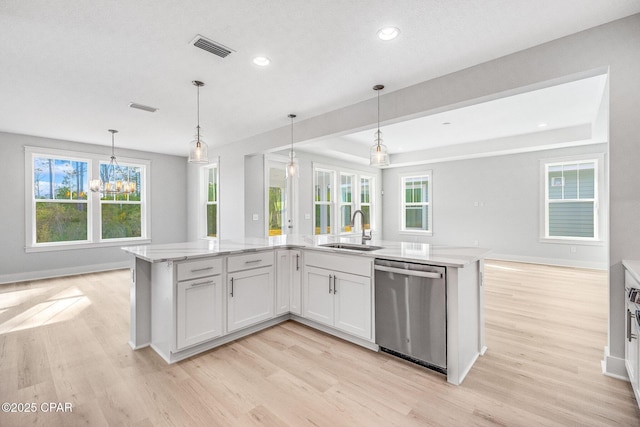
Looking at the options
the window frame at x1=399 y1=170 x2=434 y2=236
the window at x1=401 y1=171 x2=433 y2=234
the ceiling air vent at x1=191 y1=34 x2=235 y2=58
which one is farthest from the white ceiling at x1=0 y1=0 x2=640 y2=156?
the window at x1=401 y1=171 x2=433 y2=234

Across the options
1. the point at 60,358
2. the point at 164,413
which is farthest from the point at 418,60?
the point at 60,358

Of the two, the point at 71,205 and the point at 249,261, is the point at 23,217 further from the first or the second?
the point at 249,261

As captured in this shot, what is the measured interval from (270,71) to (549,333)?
378 cm

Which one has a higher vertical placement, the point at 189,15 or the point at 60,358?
the point at 189,15

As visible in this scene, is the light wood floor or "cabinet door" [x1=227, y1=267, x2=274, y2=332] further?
"cabinet door" [x1=227, y1=267, x2=274, y2=332]

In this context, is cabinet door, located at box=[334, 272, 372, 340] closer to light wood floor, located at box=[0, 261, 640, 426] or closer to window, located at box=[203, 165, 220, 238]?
light wood floor, located at box=[0, 261, 640, 426]

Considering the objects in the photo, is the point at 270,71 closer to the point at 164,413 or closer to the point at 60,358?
the point at 164,413

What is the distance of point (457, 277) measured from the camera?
83.4 inches

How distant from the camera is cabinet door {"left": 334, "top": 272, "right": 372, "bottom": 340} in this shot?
2.61 m

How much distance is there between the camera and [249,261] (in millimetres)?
2877

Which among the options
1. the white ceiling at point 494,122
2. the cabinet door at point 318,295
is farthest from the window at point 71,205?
the cabinet door at point 318,295

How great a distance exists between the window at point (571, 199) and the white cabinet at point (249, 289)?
6.16 m

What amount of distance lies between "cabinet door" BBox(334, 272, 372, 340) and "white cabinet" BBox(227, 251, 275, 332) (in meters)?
Result: 0.71

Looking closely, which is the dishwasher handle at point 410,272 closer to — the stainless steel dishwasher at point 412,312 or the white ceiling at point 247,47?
the stainless steel dishwasher at point 412,312
